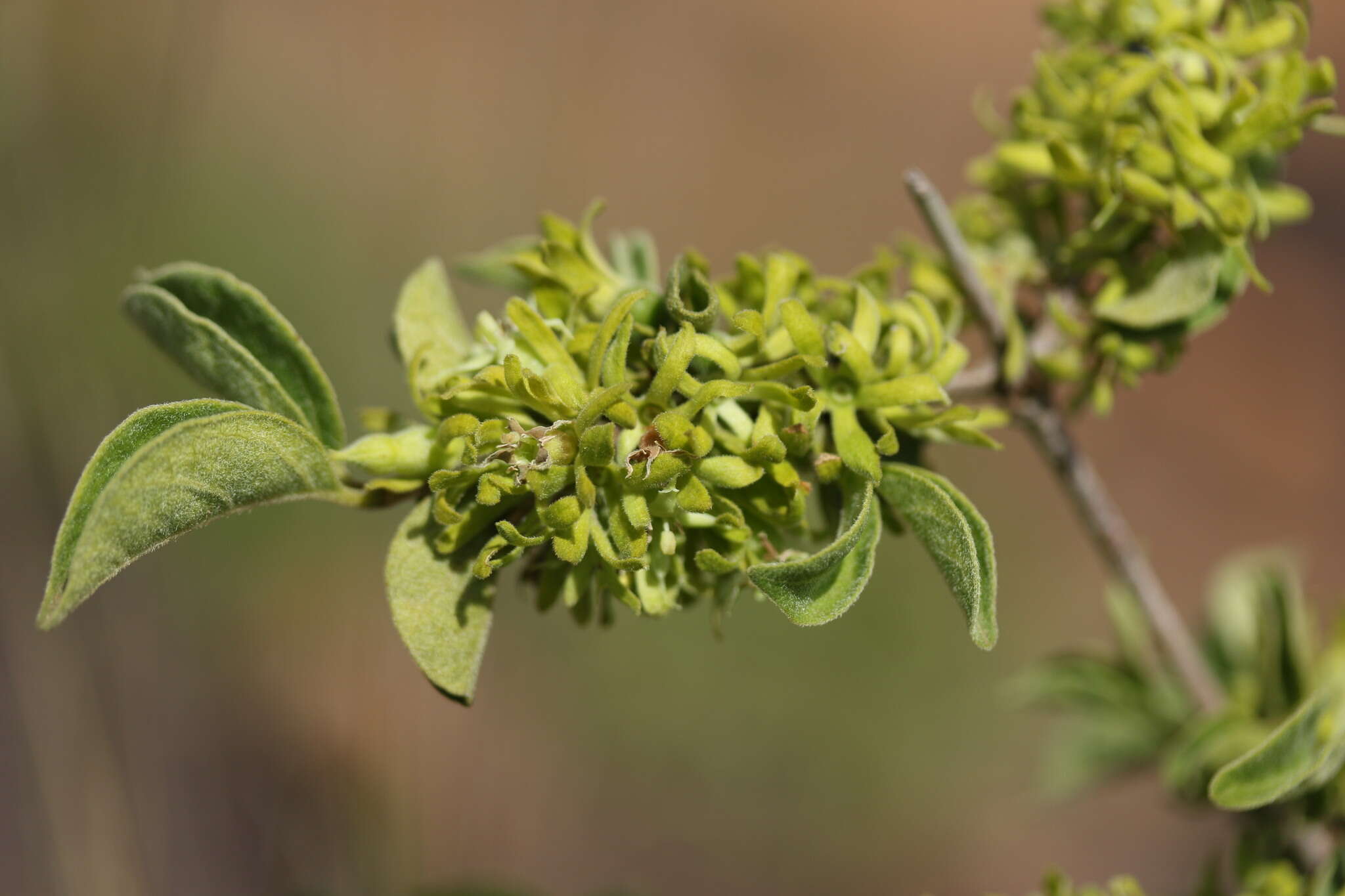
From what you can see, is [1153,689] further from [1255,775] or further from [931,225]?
[931,225]

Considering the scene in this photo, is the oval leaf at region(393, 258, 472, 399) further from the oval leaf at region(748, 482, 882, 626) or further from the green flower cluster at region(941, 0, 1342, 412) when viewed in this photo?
the green flower cluster at region(941, 0, 1342, 412)

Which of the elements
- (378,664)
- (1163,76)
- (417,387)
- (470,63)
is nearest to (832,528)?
(417,387)

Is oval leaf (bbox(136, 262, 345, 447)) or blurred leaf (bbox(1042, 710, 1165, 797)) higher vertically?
oval leaf (bbox(136, 262, 345, 447))

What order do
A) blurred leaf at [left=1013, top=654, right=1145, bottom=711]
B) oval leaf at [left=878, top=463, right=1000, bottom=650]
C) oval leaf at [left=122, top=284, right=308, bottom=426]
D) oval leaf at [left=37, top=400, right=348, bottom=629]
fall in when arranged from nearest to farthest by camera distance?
1. oval leaf at [left=37, top=400, right=348, bottom=629]
2. oval leaf at [left=878, top=463, right=1000, bottom=650]
3. oval leaf at [left=122, top=284, right=308, bottom=426]
4. blurred leaf at [left=1013, top=654, right=1145, bottom=711]

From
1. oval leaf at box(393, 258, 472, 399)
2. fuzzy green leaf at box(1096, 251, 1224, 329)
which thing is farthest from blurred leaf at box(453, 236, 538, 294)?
fuzzy green leaf at box(1096, 251, 1224, 329)

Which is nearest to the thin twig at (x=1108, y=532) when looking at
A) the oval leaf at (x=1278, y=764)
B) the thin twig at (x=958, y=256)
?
the thin twig at (x=958, y=256)

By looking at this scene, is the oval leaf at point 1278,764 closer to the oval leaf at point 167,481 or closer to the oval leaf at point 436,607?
the oval leaf at point 436,607

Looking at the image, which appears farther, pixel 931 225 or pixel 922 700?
pixel 922 700
